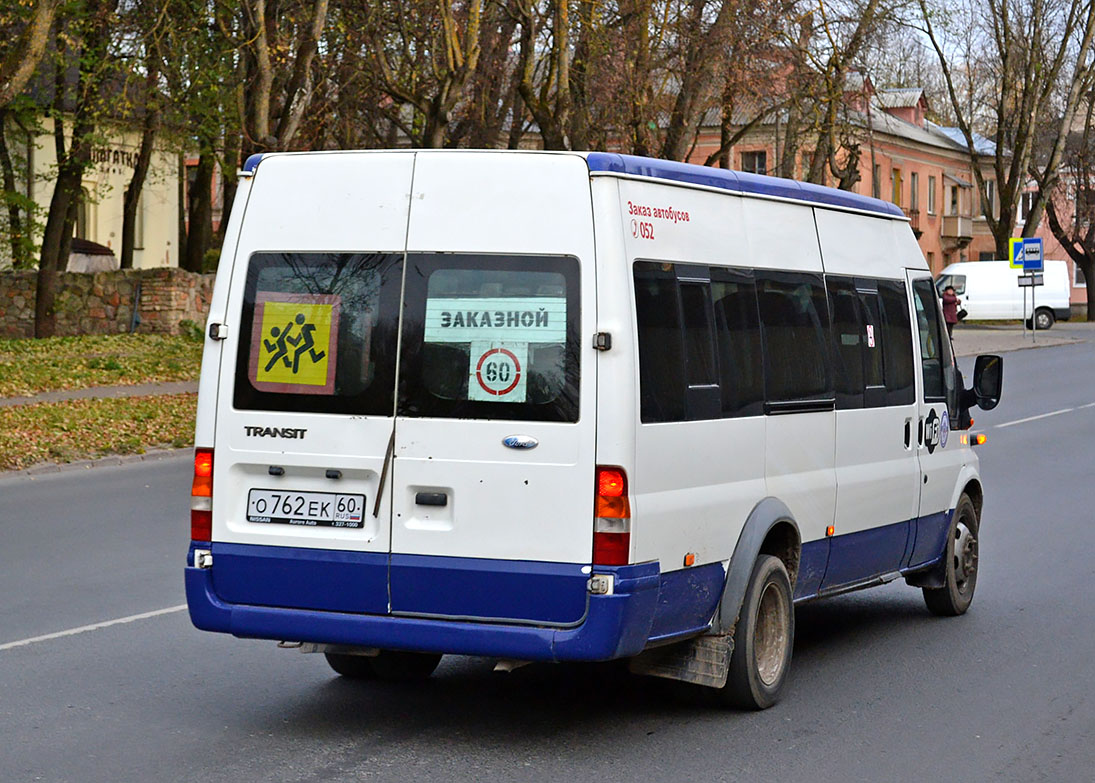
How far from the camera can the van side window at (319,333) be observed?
20.5 ft

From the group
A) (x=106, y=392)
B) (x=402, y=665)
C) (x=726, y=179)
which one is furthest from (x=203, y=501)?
(x=106, y=392)

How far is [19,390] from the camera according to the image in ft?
76.1

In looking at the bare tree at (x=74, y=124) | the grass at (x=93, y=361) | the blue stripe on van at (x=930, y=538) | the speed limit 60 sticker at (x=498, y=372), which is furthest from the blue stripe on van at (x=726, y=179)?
the bare tree at (x=74, y=124)

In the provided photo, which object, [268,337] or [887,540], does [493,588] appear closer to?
[268,337]

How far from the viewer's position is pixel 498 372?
6.07 metres

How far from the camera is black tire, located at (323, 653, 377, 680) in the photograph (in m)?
7.30

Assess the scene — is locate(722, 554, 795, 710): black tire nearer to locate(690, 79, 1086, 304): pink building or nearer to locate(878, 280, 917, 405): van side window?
locate(878, 280, 917, 405): van side window

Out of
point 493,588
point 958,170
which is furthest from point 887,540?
point 958,170

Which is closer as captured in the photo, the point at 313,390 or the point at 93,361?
the point at 313,390

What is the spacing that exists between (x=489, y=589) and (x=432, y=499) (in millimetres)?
396

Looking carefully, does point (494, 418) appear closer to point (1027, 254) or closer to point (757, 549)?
point (757, 549)

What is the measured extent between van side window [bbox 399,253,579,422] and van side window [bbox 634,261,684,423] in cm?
27

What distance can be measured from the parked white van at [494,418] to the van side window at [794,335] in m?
0.05

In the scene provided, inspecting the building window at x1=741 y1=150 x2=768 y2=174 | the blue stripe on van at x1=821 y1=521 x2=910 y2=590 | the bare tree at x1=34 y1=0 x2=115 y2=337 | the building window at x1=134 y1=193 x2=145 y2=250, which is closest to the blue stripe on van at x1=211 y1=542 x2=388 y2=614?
the blue stripe on van at x1=821 y1=521 x2=910 y2=590
